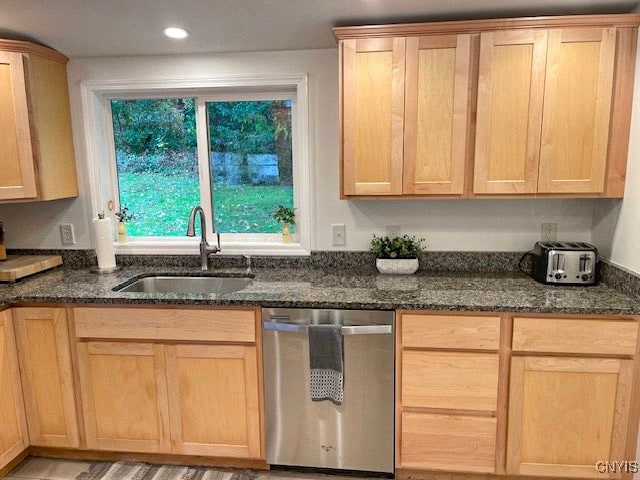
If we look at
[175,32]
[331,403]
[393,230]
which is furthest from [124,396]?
[175,32]

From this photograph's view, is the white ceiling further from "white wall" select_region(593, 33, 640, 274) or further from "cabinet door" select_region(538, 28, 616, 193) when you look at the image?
"white wall" select_region(593, 33, 640, 274)

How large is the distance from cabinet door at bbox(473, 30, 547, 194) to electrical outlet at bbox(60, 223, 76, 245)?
230cm

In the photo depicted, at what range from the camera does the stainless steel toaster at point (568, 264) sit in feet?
6.84

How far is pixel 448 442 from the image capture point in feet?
6.56

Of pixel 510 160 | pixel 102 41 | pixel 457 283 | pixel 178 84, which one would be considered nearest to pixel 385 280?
pixel 457 283

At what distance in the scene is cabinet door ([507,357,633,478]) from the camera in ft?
6.11

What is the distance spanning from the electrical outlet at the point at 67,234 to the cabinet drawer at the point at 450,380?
2061mm

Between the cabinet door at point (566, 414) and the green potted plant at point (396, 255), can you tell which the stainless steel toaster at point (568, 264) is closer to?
the cabinet door at point (566, 414)

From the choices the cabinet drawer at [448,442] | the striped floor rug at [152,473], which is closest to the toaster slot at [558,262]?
the cabinet drawer at [448,442]

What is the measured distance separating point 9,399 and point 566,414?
2524mm

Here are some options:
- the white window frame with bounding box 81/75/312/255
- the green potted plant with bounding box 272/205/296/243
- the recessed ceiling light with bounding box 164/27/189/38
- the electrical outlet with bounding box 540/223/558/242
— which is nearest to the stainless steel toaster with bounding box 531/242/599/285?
the electrical outlet with bounding box 540/223/558/242

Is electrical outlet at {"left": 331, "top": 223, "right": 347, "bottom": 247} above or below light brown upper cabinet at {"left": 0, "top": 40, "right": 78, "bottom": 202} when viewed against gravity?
below

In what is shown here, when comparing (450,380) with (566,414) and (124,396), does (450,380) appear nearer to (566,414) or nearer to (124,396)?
(566,414)

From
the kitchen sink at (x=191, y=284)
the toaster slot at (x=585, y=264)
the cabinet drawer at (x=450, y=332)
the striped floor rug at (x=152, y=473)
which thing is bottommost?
the striped floor rug at (x=152, y=473)
